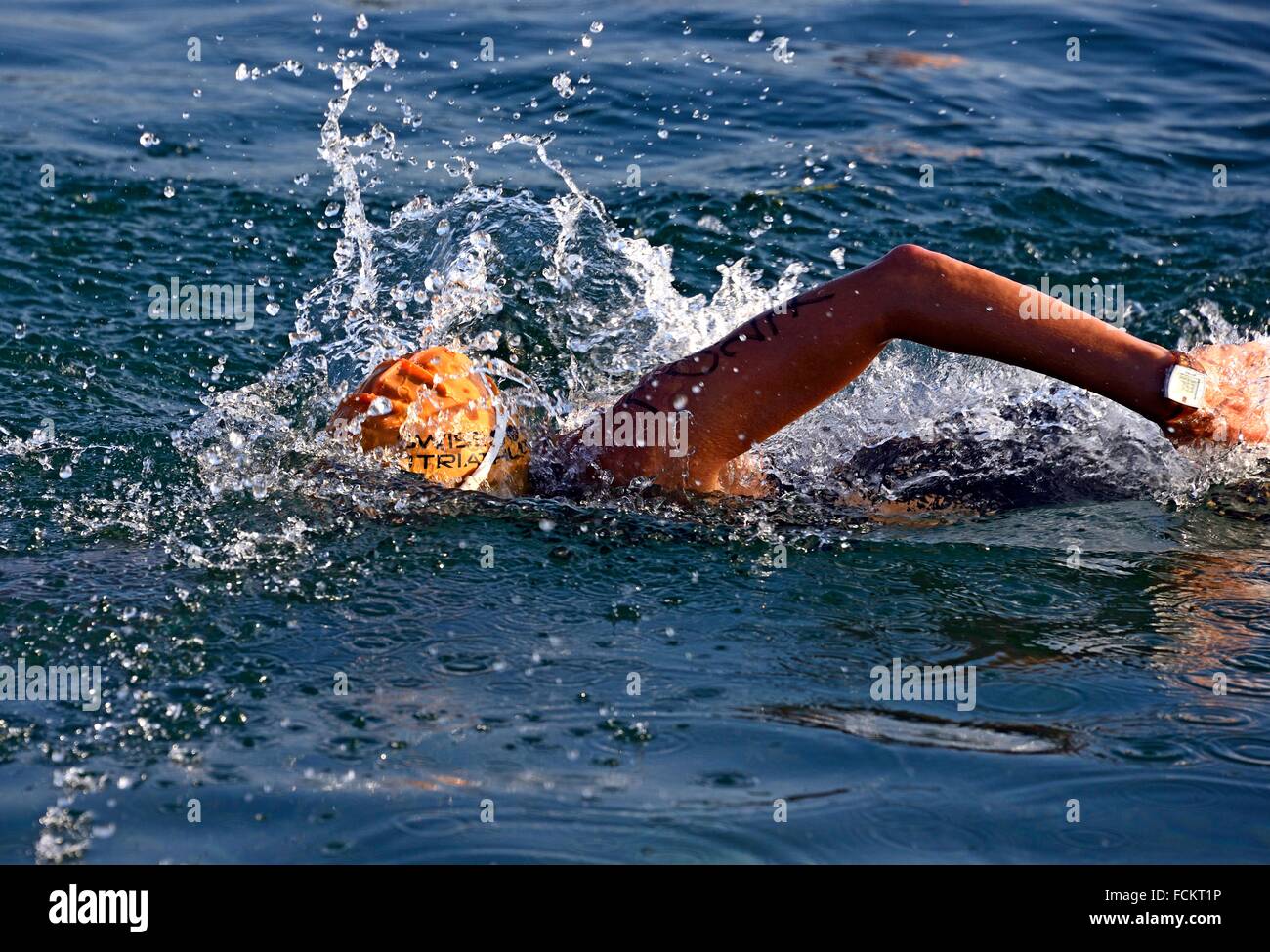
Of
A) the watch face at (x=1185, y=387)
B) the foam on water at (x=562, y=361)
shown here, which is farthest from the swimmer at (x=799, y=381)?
the foam on water at (x=562, y=361)

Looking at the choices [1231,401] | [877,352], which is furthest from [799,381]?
[1231,401]

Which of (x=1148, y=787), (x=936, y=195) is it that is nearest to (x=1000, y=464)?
(x=1148, y=787)

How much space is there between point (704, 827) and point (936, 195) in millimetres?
6058

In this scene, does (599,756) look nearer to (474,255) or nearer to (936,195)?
(474,255)

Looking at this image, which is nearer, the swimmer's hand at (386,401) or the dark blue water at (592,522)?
the dark blue water at (592,522)

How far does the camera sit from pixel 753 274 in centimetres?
736

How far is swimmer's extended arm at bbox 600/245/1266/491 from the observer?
→ 14.2 ft

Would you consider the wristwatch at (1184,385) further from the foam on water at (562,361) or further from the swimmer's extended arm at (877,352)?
the foam on water at (562,361)

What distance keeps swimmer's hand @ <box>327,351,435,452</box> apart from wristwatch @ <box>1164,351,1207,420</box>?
231cm

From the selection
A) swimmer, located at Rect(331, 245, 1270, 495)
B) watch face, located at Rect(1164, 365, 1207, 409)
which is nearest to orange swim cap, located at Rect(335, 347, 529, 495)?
swimmer, located at Rect(331, 245, 1270, 495)

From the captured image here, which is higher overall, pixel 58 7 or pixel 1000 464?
pixel 58 7

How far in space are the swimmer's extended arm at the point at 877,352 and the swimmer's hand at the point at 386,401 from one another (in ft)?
2.34

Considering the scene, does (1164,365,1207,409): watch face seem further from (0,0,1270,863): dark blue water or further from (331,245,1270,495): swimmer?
(0,0,1270,863): dark blue water

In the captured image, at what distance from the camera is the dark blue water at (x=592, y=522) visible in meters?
3.24
